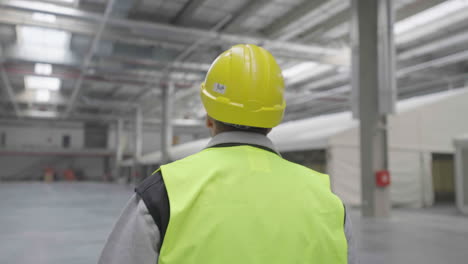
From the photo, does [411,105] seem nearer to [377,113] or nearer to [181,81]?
[377,113]

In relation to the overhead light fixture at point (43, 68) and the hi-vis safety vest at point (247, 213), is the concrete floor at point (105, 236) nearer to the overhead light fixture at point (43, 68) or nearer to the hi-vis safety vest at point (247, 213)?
the hi-vis safety vest at point (247, 213)

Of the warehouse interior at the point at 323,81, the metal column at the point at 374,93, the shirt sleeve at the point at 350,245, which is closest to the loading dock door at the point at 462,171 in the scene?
the warehouse interior at the point at 323,81

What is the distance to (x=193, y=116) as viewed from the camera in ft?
101

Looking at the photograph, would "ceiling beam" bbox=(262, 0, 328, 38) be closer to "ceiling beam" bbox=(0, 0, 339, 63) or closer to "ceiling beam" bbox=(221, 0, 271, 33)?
"ceiling beam" bbox=(0, 0, 339, 63)

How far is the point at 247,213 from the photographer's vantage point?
111 centimetres

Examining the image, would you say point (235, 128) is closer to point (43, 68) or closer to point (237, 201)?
point (237, 201)

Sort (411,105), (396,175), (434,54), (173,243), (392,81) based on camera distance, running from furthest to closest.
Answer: (434,54), (411,105), (396,175), (392,81), (173,243)

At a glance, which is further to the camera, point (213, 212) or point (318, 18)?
point (318, 18)

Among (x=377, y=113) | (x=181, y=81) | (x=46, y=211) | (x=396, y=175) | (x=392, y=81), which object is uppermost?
(x=181, y=81)

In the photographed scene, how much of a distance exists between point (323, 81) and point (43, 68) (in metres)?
13.6

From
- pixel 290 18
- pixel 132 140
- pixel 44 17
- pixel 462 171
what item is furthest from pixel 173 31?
pixel 132 140

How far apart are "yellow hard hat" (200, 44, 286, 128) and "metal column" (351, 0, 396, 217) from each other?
833 cm

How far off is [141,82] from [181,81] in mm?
2188

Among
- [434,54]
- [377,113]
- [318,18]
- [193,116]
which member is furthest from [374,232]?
[193,116]
